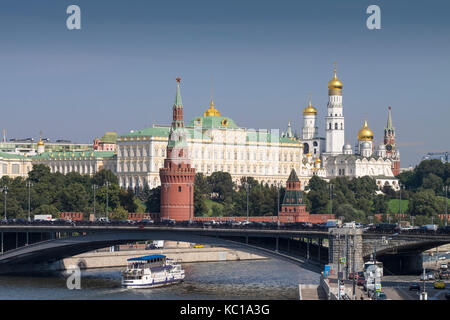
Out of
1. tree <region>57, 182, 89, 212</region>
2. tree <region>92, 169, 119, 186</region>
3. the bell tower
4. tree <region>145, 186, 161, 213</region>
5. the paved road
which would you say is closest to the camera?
the paved road

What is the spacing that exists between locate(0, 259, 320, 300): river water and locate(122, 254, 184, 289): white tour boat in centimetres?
105

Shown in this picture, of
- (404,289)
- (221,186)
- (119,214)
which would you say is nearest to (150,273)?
(404,289)

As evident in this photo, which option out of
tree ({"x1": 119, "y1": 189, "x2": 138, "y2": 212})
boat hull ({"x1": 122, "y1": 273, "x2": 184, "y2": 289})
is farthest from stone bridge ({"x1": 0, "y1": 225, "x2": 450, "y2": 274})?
tree ({"x1": 119, "y1": 189, "x2": 138, "y2": 212})

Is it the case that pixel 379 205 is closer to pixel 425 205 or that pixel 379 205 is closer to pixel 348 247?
pixel 425 205

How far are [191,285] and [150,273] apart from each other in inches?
138

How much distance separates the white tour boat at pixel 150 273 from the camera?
10269 centimetres

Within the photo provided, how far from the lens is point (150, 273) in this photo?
4124 inches

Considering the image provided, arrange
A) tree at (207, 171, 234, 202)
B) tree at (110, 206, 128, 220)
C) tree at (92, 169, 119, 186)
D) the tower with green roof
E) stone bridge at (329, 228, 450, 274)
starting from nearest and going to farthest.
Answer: stone bridge at (329, 228, 450, 274)
tree at (110, 206, 128, 220)
the tower with green roof
tree at (92, 169, 119, 186)
tree at (207, 171, 234, 202)

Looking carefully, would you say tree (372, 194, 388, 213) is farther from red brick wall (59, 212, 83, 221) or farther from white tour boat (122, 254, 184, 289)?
white tour boat (122, 254, 184, 289)

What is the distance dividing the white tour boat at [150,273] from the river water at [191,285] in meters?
1.05

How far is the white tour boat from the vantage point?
102688 mm

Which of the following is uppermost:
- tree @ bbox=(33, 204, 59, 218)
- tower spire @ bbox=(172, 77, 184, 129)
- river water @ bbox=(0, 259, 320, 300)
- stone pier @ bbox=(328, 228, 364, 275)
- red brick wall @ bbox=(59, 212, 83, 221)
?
tower spire @ bbox=(172, 77, 184, 129)

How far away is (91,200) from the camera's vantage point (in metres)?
174
